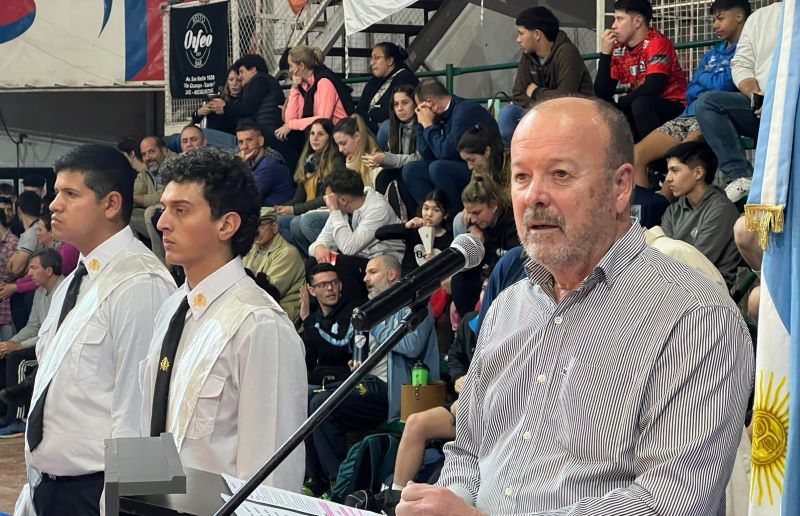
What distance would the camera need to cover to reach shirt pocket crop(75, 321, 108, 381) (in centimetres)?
343

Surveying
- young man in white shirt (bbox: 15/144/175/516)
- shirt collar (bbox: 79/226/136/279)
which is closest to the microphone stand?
young man in white shirt (bbox: 15/144/175/516)

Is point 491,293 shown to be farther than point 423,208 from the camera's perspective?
No

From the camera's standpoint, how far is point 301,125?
9.42 m

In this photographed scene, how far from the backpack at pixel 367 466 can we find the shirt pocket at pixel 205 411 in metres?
3.13

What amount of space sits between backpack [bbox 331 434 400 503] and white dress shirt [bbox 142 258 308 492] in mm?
2954

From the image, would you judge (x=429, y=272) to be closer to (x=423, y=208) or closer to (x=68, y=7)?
(x=423, y=208)

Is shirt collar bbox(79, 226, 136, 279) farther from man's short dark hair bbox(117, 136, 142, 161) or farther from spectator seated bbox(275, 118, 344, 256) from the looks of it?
man's short dark hair bbox(117, 136, 142, 161)

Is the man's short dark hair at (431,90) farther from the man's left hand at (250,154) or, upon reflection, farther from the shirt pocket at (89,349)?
the shirt pocket at (89,349)

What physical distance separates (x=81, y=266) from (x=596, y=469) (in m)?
2.34

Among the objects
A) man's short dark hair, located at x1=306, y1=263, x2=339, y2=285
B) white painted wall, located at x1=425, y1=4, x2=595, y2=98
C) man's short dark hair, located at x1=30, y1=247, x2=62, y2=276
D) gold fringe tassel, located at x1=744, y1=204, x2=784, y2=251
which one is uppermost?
white painted wall, located at x1=425, y1=4, x2=595, y2=98

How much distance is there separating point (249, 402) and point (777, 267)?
1.31 metres

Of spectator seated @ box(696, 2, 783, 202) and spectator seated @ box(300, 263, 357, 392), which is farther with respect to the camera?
spectator seated @ box(300, 263, 357, 392)

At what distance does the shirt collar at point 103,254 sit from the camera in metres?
3.64

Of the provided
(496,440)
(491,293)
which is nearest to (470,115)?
(491,293)
